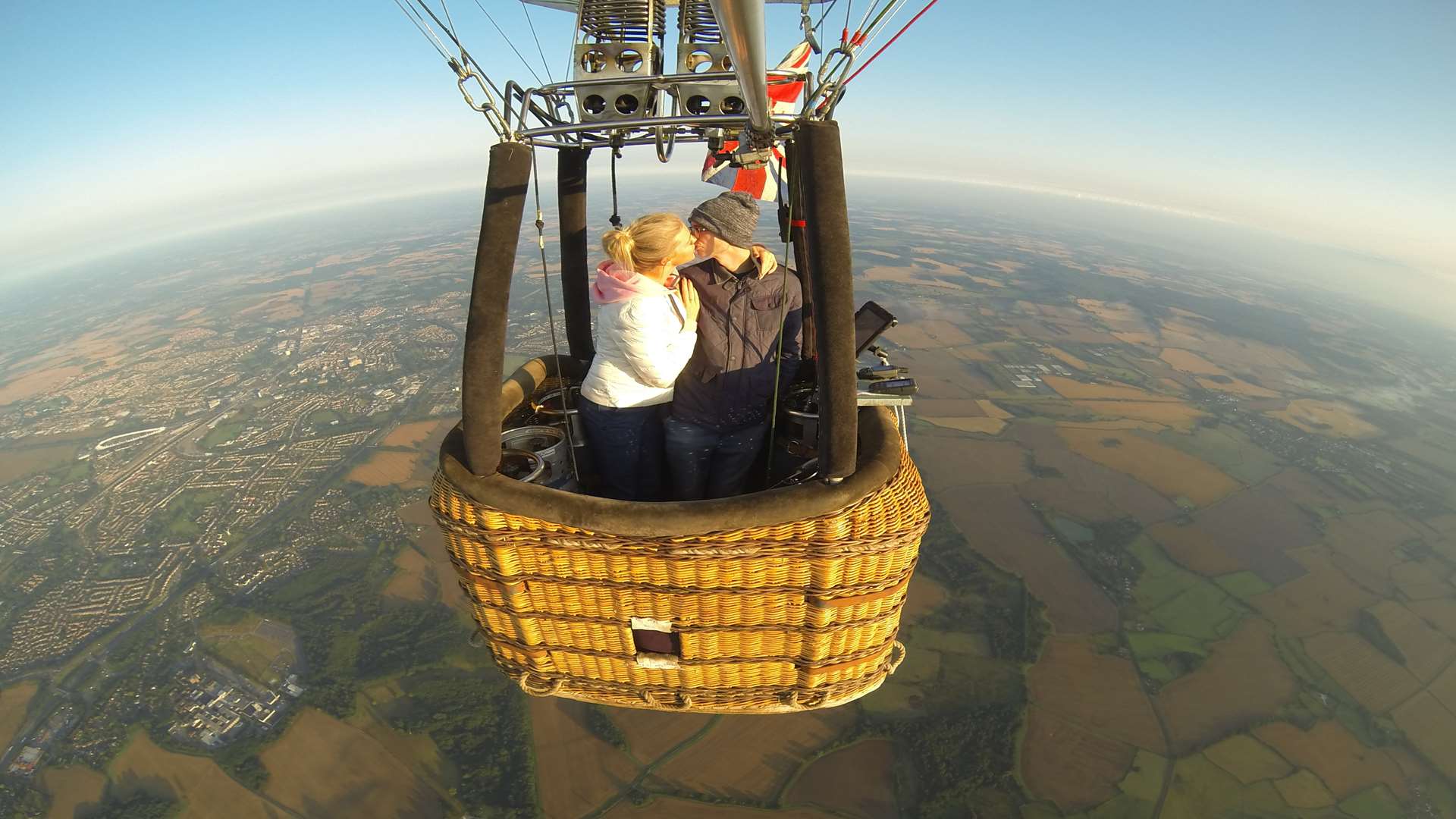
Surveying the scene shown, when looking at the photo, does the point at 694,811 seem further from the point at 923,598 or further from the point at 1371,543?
the point at 1371,543

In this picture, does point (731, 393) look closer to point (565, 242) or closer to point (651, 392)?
point (651, 392)

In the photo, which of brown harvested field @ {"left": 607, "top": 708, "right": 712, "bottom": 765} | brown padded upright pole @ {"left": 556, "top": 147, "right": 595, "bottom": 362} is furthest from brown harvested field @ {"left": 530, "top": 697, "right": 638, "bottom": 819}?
brown padded upright pole @ {"left": 556, "top": 147, "right": 595, "bottom": 362}

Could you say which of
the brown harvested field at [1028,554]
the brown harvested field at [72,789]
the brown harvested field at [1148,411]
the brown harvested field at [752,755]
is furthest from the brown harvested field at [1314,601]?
the brown harvested field at [72,789]

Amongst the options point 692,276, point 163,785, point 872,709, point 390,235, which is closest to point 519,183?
point 692,276

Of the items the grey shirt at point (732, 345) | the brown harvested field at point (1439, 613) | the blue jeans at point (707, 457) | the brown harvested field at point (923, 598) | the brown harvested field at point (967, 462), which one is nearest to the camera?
the grey shirt at point (732, 345)

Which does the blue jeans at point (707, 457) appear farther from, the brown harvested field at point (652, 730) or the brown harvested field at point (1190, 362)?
the brown harvested field at point (1190, 362)

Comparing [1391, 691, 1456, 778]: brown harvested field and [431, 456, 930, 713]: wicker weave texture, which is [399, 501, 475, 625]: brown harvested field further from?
[1391, 691, 1456, 778]: brown harvested field
